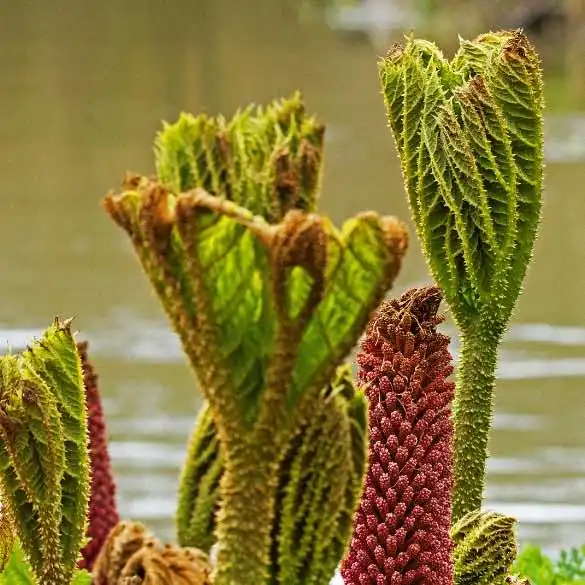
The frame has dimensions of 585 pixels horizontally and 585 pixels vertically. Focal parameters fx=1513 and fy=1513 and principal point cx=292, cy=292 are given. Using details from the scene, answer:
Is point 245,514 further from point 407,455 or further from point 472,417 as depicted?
point 472,417

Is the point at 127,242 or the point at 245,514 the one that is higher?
the point at 127,242

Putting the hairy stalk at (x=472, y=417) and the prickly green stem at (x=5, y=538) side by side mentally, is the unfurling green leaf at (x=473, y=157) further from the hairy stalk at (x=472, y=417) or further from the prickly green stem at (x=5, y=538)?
the prickly green stem at (x=5, y=538)

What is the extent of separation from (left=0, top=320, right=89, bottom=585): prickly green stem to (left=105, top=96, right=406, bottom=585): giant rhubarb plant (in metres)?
0.11

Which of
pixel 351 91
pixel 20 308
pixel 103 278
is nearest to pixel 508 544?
pixel 20 308

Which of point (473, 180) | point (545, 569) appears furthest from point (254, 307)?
point (545, 569)

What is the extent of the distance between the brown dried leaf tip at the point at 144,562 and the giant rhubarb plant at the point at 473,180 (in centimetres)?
29

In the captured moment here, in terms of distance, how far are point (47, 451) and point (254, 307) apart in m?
0.15

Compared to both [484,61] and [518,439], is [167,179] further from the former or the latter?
[518,439]

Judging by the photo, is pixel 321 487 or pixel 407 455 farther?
pixel 407 455

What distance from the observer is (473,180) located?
0.74 metres

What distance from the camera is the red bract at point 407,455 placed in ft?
2.11

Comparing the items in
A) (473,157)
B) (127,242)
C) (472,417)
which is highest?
(127,242)

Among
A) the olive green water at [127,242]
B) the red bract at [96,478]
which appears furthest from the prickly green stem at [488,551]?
the olive green water at [127,242]

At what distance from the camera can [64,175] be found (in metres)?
7.11
